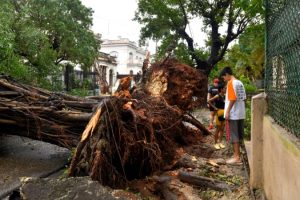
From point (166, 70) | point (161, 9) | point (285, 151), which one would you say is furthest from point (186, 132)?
point (161, 9)

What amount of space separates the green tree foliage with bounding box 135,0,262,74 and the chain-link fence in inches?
606

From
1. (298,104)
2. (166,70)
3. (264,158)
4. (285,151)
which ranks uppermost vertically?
(166,70)

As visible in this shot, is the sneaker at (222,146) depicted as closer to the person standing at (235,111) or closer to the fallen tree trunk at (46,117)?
the person standing at (235,111)

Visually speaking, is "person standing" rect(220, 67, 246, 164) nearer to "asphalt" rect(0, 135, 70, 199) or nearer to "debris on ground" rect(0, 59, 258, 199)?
"debris on ground" rect(0, 59, 258, 199)

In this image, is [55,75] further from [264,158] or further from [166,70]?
[264,158]

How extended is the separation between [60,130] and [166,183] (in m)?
2.10

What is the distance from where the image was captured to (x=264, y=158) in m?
4.52

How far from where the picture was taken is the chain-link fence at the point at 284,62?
117 inches

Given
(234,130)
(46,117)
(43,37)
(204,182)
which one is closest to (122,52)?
(43,37)

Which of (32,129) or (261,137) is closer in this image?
(261,137)

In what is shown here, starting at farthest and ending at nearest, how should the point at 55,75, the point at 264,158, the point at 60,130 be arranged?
the point at 55,75 < the point at 60,130 < the point at 264,158

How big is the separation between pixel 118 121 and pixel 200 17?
18.1m

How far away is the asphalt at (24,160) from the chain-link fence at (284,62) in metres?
3.45

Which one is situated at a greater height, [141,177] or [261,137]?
[261,137]
